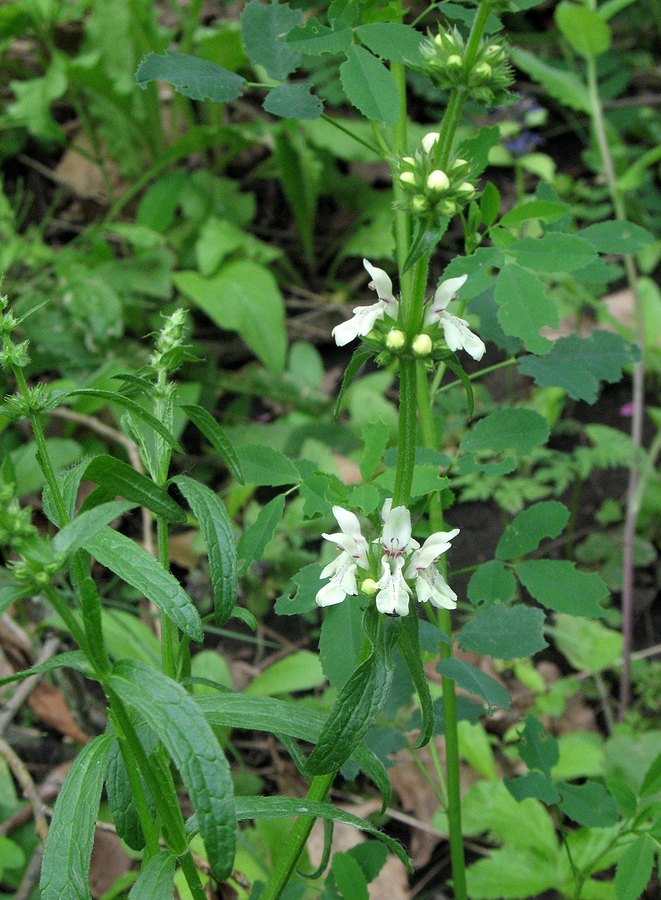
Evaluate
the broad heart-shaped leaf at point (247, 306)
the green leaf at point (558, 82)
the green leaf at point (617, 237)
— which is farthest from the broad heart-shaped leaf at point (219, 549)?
the green leaf at point (558, 82)

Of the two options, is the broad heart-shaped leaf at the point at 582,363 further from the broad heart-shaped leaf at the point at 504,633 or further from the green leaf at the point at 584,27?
the green leaf at the point at 584,27

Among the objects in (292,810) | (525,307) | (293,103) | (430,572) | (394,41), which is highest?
(394,41)

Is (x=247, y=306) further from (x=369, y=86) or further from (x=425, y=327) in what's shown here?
(x=425, y=327)

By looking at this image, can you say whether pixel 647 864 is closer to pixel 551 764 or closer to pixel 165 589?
pixel 551 764

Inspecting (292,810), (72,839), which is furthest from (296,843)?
(72,839)

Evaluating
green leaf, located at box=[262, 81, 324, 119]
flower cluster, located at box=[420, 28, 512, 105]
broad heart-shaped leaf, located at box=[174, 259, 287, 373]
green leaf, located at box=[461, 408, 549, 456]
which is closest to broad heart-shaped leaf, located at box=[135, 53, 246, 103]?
green leaf, located at box=[262, 81, 324, 119]
